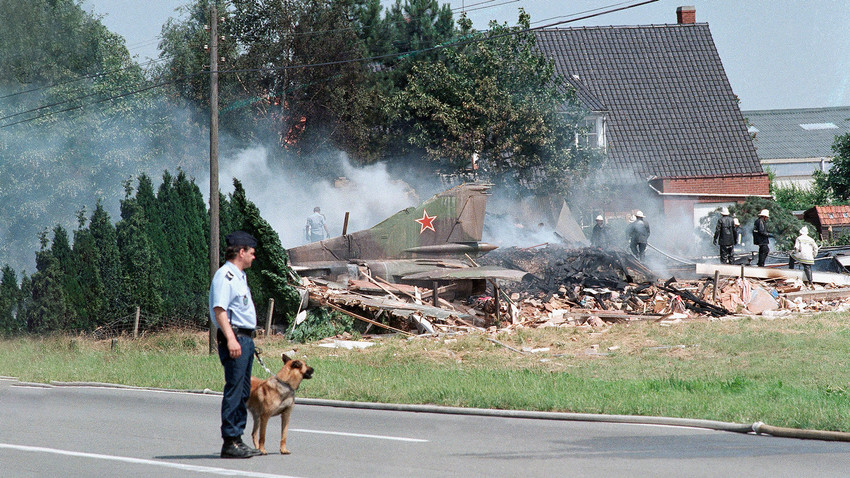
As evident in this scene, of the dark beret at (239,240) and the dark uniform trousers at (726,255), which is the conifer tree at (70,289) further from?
the dark uniform trousers at (726,255)

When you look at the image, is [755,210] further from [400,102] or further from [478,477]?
[478,477]

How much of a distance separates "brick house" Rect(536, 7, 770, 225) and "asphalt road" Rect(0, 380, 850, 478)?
3270 cm

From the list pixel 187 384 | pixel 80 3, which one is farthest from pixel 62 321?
pixel 80 3

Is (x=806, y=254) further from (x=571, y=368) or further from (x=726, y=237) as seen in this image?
(x=571, y=368)

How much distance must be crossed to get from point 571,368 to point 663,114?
32.8 m

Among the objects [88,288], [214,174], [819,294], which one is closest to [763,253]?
[819,294]

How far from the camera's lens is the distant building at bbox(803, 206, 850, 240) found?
4675cm

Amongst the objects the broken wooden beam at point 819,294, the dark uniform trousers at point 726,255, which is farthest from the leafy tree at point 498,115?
the broken wooden beam at point 819,294

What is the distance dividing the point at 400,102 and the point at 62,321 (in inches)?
679

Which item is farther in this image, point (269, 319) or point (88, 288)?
point (88, 288)

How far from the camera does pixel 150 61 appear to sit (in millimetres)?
42688

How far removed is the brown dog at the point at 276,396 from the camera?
26.1 ft

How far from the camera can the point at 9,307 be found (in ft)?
83.9

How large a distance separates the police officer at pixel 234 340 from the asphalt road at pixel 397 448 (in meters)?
0.26
